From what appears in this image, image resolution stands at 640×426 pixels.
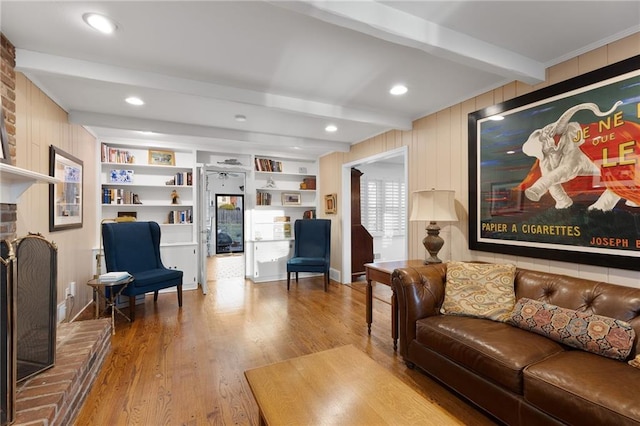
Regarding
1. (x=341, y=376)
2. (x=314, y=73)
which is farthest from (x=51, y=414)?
(x=314, y=73)

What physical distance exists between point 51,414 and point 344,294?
11.1 ft

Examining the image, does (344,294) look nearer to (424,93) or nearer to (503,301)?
(503,301)

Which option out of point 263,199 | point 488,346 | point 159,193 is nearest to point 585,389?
point 488,346

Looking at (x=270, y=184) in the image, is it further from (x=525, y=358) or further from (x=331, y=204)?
(x=525, y=358)

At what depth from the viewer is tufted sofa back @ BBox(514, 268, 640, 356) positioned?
1.65 metres

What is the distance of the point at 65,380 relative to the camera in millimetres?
1671

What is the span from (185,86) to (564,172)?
9.91ft

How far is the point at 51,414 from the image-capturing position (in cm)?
142

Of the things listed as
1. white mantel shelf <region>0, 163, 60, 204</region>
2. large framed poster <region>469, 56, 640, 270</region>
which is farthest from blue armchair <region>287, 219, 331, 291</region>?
white mantel shelf <region>0, 163, 60, 204</region>

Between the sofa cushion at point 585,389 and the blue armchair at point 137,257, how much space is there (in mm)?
3581

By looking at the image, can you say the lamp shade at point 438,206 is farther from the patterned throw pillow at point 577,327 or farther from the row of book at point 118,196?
the row of book at point 118,196

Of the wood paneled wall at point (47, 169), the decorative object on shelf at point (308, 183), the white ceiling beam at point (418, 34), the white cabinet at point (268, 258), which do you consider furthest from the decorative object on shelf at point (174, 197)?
the white ceiling beam at point (418, 34)

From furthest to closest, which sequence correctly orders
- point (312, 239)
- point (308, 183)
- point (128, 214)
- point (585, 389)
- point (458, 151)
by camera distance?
1. point (308, 183)
2. point (312, 239)
3. point (128, 214)
4. point (458, 151)
5. point (585, 389)

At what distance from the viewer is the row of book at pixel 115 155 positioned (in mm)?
4297
